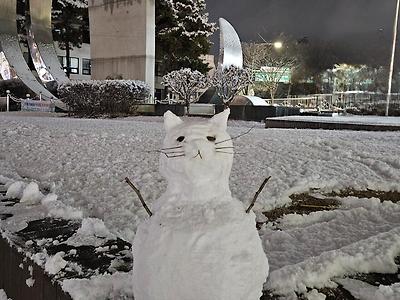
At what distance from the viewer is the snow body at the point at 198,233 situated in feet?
4.53

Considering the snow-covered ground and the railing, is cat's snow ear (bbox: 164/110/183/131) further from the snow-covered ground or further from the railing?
the railing

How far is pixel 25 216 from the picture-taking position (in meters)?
3.11

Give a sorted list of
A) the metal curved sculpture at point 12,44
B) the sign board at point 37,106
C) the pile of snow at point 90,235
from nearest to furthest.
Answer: the pile of snow at point 90,235
the sign board at point 37,106
the metal curved sculpture at point 12,44

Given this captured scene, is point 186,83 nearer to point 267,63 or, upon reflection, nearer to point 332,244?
point 332,244

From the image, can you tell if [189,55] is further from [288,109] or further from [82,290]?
[82,290]

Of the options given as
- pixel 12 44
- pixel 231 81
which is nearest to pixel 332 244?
pixel 231 81

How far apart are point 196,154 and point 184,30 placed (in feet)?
83.7

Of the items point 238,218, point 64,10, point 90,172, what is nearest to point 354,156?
point 90,172

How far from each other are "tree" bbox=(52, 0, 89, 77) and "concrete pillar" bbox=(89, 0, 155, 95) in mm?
8755

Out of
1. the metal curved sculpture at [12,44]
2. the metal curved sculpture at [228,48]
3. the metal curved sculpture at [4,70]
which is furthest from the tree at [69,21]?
the metal curved sculpture at [228,48]

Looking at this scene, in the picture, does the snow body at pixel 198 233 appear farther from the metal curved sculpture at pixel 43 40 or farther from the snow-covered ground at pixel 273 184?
the metal curved sculpture at pixel 43 40

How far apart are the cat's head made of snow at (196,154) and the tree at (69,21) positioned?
30863mm

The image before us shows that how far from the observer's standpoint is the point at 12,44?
20.9m

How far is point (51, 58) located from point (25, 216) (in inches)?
787
